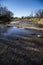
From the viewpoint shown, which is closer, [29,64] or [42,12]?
[29,64]

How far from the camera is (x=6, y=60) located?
14.3 feet

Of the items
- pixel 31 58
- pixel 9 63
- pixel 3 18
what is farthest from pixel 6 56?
pixel 3 18

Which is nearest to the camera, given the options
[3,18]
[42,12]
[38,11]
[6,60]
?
[6,60]

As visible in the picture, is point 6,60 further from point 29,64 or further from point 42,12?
point 42,12

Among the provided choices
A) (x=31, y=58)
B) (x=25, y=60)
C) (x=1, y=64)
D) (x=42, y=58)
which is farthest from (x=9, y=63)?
(x=42, y=58)

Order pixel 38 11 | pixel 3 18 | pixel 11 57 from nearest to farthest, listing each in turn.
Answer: pixel 11 57 → pixel 3 18 → pixel 38 11

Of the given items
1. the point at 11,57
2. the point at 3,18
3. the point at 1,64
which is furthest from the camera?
the point at 3,18

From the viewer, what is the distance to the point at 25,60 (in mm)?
4395

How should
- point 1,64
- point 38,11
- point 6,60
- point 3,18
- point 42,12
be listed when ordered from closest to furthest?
point 1,64, point 6,60, point 3,18, point 42,12, point 38,11

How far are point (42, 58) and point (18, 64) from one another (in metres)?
1.23

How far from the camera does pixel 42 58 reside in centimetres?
463

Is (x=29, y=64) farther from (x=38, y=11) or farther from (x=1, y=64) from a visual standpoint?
(x=38, y=11)

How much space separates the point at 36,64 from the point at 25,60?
53cm

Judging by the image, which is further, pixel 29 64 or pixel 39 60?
pixel 39 60
